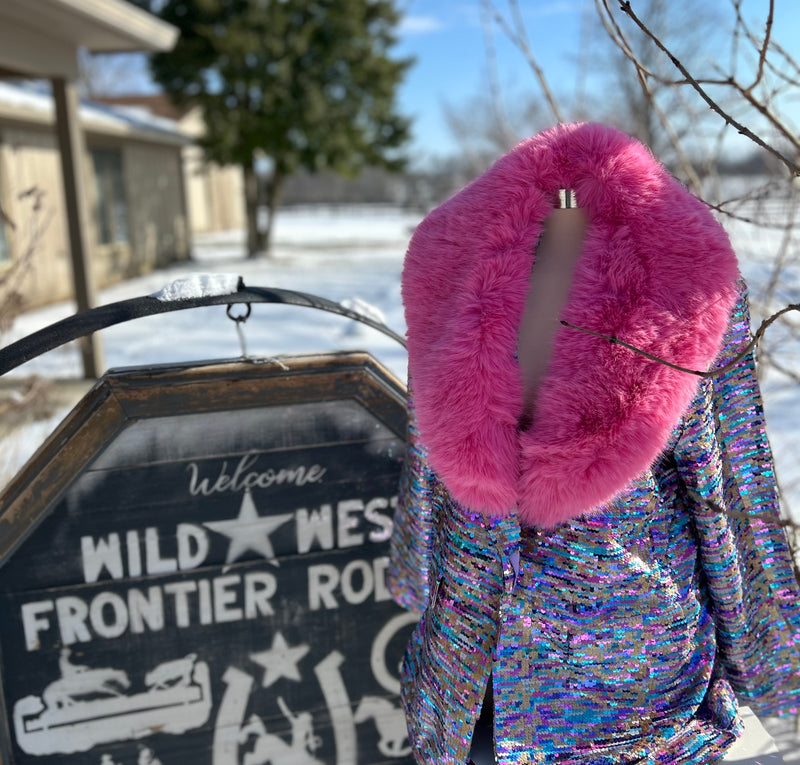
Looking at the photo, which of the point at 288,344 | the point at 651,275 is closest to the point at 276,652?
the point at 651,275

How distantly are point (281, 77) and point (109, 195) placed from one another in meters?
5.11

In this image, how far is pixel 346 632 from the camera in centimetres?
170

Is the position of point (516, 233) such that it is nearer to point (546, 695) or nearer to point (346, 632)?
point (546, 695)

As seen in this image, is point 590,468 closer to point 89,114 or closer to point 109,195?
point 89,114

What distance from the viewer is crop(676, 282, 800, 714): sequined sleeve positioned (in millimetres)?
1141

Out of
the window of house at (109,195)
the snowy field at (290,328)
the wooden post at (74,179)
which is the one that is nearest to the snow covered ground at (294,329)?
the snowy field at (290,328)

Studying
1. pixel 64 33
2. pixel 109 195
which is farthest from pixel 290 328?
pixel 109 195

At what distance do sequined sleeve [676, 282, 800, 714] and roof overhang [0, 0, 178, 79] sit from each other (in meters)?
5.14

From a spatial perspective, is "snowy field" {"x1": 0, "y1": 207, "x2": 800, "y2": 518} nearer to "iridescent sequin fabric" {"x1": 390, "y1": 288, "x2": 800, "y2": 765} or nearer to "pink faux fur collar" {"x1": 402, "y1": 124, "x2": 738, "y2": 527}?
"pink faux fur collar" {"x1": 402, "y1": 124, "x2": 738, "y2": 527}

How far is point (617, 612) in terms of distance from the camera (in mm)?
1124

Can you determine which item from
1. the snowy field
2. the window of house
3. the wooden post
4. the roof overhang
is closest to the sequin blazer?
the snowy field

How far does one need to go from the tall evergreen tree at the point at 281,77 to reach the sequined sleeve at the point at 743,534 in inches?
654

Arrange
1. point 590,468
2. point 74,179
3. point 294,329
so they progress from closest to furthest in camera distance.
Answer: point 590,468
point 74,179
point 294,329

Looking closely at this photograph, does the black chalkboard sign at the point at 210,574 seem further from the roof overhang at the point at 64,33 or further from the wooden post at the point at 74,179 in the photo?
the wooden post at the point at 74,179
